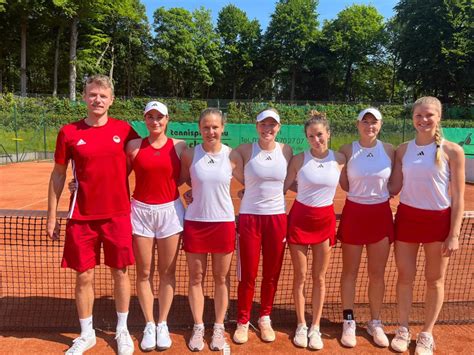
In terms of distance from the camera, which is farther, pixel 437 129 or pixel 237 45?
pixel 237 45

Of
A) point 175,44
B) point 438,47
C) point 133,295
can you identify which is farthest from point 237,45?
point 133,295

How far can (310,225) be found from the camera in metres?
3.30

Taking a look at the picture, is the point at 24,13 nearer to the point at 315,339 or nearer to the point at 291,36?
the point at 291,36

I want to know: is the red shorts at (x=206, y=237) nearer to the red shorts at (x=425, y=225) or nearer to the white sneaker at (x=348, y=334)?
the white sneaker at (x=348, y=334)

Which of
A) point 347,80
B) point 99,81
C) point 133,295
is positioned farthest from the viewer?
point 347,80

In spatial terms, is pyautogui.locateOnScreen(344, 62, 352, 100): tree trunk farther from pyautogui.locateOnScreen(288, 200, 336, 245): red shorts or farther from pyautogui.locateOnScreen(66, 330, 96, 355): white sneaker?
pyautogui.locateOnScreen(66, 330, 96, 355): white sneaker

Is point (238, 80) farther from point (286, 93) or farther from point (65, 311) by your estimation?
point (65, 311)

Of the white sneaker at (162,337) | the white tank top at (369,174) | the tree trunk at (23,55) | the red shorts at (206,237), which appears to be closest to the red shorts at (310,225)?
the white tank top at (369,174)

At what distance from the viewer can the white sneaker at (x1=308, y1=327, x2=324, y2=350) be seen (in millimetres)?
3344

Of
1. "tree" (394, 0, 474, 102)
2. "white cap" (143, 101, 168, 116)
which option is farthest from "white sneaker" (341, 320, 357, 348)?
"tree" (394, 0, 474, 102)

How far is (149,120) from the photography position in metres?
3.19

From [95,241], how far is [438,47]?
1737 inches

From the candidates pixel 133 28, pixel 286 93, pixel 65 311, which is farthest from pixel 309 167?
pixel 286 93

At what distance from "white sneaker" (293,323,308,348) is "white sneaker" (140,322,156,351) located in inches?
46.4
